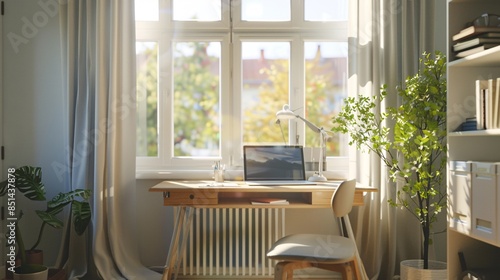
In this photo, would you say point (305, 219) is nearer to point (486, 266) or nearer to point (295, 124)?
point (295, 124)

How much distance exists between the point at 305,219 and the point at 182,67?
137 centimetres

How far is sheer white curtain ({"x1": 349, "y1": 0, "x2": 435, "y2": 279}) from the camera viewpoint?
10.9 feet

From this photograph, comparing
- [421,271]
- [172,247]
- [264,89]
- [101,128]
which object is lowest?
[421,271]

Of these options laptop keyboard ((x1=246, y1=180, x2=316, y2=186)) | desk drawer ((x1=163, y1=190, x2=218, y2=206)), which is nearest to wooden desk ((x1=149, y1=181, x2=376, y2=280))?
desk drawer ((x1=163, y1=190, x2=218, y2=206))

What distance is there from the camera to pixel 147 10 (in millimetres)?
3654

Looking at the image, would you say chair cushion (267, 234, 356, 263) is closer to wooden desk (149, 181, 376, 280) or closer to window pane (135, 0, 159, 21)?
wooden desk (149, 181, 376, 280)

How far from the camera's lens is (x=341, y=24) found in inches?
143

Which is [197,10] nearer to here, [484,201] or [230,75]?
[230,75]

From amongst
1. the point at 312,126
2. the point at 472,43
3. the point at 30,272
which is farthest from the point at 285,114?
the point at 30,272

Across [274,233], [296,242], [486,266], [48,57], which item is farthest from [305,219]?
[48,57]

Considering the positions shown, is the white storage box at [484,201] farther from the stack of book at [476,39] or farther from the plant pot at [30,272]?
the plant pot at [30,272]

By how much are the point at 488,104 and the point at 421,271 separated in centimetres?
114

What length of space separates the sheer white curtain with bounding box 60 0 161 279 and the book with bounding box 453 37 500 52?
207 centimetres

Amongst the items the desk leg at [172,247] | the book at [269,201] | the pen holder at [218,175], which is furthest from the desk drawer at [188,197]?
the pen holder at [218,175]
